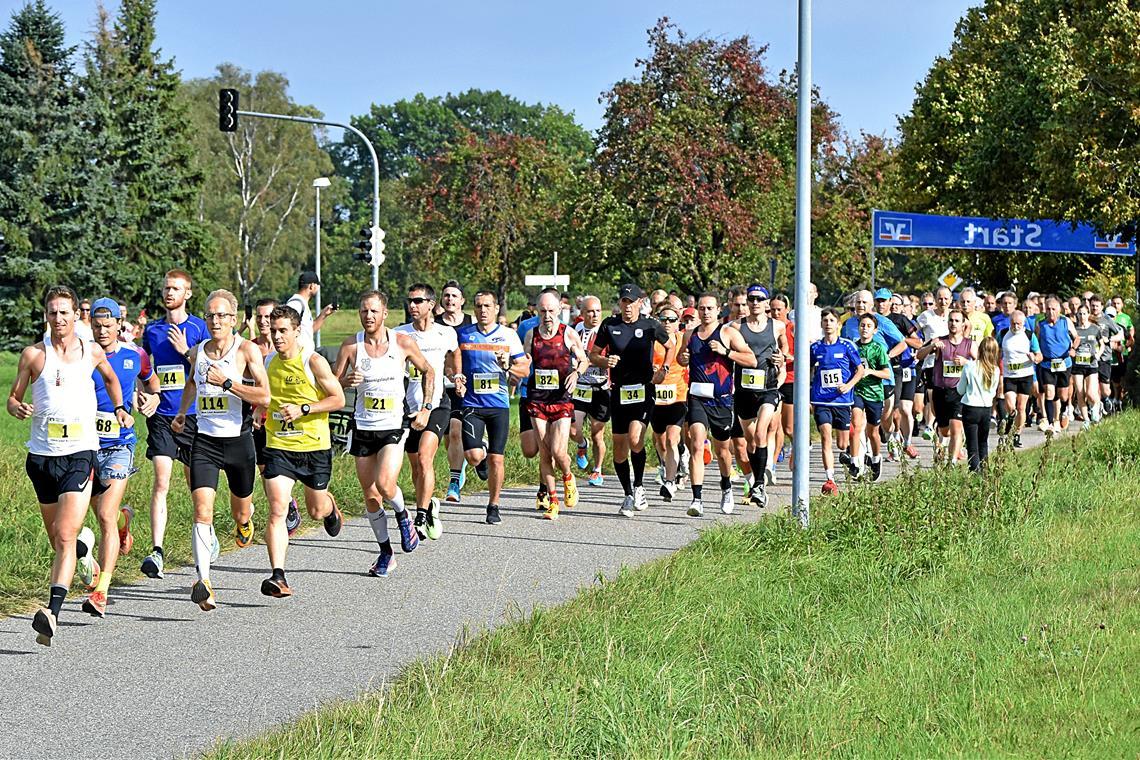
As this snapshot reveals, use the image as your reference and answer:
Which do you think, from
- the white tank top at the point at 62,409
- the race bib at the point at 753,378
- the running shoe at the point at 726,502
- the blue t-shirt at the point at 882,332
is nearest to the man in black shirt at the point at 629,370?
the running shoe at the point at 726,502

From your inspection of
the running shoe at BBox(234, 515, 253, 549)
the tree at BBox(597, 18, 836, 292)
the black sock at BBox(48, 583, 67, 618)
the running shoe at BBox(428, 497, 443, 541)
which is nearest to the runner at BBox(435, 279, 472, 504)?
the running shoe at BBox(428, 497, 443, 541)

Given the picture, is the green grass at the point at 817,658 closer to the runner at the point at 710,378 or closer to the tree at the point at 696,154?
the runner at the point at 710,378

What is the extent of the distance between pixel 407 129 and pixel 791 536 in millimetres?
116860

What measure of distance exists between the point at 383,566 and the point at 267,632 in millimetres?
1885

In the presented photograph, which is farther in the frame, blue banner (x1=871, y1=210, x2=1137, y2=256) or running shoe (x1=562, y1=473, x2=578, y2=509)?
blue banner (x1=871, y1=210, x2=1137, y2=256)

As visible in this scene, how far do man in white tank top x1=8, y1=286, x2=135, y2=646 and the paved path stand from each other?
1.95ft

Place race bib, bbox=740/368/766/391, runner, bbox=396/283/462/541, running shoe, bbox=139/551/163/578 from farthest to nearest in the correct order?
race bib, bbox=740/368/766/391
runner, bbox=396/283/462/541
running shoe, bbox=139/551/163/578

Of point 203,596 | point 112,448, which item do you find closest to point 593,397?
point 112,448

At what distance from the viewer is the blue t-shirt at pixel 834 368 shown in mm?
15398

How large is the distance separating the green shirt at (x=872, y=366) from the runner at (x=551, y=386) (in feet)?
13.2

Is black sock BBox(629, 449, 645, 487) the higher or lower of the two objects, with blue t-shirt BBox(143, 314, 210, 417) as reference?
lower

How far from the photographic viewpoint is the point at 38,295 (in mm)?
45219

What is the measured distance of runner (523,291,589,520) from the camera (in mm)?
13211

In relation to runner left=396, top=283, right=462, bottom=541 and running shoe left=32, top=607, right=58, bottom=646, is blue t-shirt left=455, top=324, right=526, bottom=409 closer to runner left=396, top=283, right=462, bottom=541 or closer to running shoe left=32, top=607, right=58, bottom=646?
runner left=396, top=283, right=462, bottom=541
